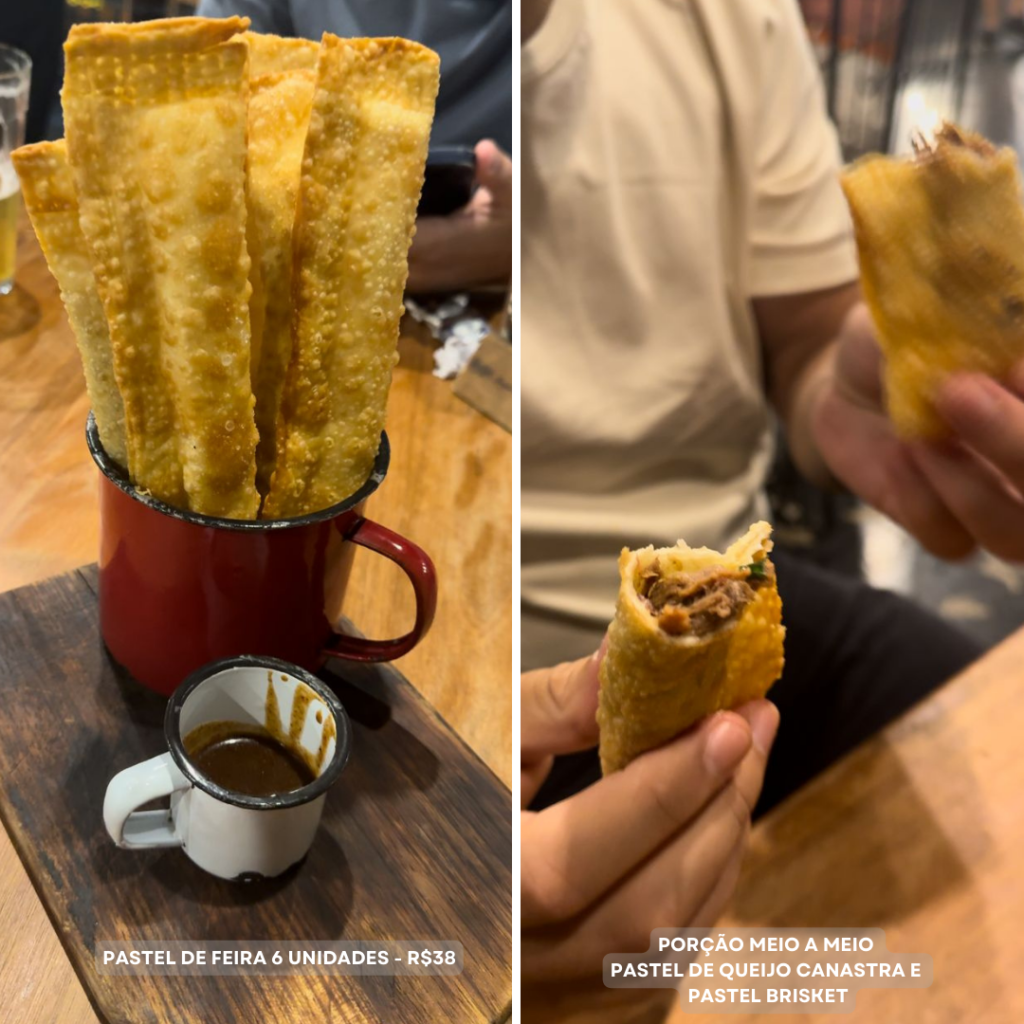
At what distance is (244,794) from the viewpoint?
278 millimetres

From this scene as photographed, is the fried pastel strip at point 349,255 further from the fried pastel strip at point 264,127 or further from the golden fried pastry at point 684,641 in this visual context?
the golden fried pastry at point 684,641

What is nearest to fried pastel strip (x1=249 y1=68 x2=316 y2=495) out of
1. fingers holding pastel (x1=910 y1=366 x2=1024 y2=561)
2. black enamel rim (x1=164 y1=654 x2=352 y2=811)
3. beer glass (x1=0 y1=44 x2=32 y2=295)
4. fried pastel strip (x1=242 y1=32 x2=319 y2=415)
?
fried pastel strip (x1=242 y1=32 x2=319 y2=415)

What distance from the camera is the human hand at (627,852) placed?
28 centimetres

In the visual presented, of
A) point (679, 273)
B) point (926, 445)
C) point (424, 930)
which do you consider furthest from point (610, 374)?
point (424, 930)

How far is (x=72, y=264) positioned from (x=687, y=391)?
12.3 inches

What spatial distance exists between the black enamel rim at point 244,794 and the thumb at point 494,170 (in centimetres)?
43

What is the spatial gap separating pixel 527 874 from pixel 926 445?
218 millimetres

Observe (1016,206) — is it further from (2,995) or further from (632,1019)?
(2,995)

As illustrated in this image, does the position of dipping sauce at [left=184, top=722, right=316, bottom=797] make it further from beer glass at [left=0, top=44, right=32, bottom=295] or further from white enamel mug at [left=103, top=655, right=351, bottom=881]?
beer glass at [left=0, top=44, right=32, bottom=295]

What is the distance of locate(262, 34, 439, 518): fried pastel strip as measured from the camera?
269 mm

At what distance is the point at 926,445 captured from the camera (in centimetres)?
32

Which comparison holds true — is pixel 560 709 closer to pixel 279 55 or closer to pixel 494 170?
pixel 279 55

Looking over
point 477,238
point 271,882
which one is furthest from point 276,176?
point 477,238

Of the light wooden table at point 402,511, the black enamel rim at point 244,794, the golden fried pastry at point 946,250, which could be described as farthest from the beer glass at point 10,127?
the golden fried pastry at point 946,250
